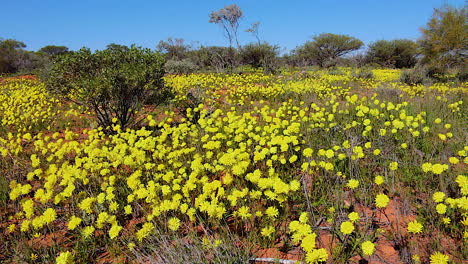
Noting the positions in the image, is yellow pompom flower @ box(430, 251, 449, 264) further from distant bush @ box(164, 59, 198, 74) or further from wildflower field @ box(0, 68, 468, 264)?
distant bush @ box(164, 59, 198, 74)

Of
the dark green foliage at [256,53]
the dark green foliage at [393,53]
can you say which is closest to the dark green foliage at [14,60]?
the dark green foliage at [256,53]

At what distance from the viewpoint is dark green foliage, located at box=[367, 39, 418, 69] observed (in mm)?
30172

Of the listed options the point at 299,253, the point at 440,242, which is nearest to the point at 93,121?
the point at 299,253

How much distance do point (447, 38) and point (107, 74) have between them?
16239 mm

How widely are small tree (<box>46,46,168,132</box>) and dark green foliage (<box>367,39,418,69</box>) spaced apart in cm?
3019

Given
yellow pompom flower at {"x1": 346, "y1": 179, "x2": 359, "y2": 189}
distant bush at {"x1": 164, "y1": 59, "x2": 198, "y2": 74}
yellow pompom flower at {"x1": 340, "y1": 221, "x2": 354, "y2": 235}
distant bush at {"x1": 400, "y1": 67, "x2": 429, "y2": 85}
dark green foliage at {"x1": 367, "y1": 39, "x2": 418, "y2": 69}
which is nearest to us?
yellow pompom flower at {"x1": 340, "y1": 221, "x2": 354, "y2": 235}

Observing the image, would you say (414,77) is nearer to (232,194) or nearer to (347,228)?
(232,194)

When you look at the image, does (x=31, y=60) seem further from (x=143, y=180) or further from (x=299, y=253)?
(x=299, y=253)

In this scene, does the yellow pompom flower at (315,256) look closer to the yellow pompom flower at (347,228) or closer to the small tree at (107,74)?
the yellow pompom flower at (347,228)

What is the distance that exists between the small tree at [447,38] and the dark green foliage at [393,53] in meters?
15.9

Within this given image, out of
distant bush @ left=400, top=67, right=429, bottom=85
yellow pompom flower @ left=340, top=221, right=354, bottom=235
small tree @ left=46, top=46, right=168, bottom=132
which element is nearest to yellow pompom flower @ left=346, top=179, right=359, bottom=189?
yellow pompom flower @ left=340, top=221, right=354, bottom=235

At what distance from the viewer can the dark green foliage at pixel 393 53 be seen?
30.2m

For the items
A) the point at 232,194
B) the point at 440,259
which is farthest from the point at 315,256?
the point at 232,194

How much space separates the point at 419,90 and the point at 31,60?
36332mm
